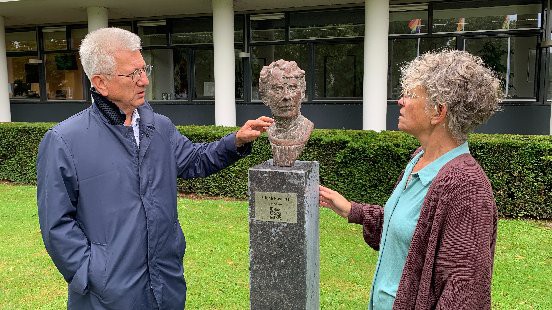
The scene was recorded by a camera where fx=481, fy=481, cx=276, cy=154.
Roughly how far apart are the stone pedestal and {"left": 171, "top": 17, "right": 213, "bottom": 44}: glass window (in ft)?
35.0

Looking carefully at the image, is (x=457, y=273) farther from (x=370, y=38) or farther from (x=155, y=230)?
(x=370, y=38)

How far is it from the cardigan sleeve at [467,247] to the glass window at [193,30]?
1204 cm

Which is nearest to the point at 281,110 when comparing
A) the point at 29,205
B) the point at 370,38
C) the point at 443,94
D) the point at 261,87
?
the point at 261,87

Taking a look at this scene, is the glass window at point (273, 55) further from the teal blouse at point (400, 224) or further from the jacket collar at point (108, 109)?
the teal blouse at point (400, 224)

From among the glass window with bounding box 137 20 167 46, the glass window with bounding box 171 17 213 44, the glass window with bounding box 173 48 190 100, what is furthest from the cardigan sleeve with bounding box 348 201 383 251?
the glass window with bounding box 137 20 167 46

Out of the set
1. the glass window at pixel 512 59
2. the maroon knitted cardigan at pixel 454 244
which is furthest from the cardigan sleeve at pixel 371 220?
the glass window at pixel 512 59

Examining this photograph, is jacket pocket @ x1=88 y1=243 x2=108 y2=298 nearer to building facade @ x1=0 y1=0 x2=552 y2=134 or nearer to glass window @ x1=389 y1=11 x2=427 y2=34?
building facade @ x1=0 y1=0 x2=552 y2=134

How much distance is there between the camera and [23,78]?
15.5 meters

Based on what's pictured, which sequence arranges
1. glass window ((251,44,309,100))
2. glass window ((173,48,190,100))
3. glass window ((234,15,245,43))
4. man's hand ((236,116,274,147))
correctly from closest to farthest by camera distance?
man's hand ((236,116,274,147)) < glass window ((251,44,309,100)) < glass window ((234,15,245,43)) < glass window ((173,48,190,100))

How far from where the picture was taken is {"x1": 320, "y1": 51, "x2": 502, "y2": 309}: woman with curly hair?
5.66 feet

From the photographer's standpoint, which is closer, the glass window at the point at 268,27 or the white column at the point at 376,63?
the white column at the point at 376,63

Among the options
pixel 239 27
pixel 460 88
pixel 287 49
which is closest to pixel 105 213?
pixel 460 88

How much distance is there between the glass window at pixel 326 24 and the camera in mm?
11609

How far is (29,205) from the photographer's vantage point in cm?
809
